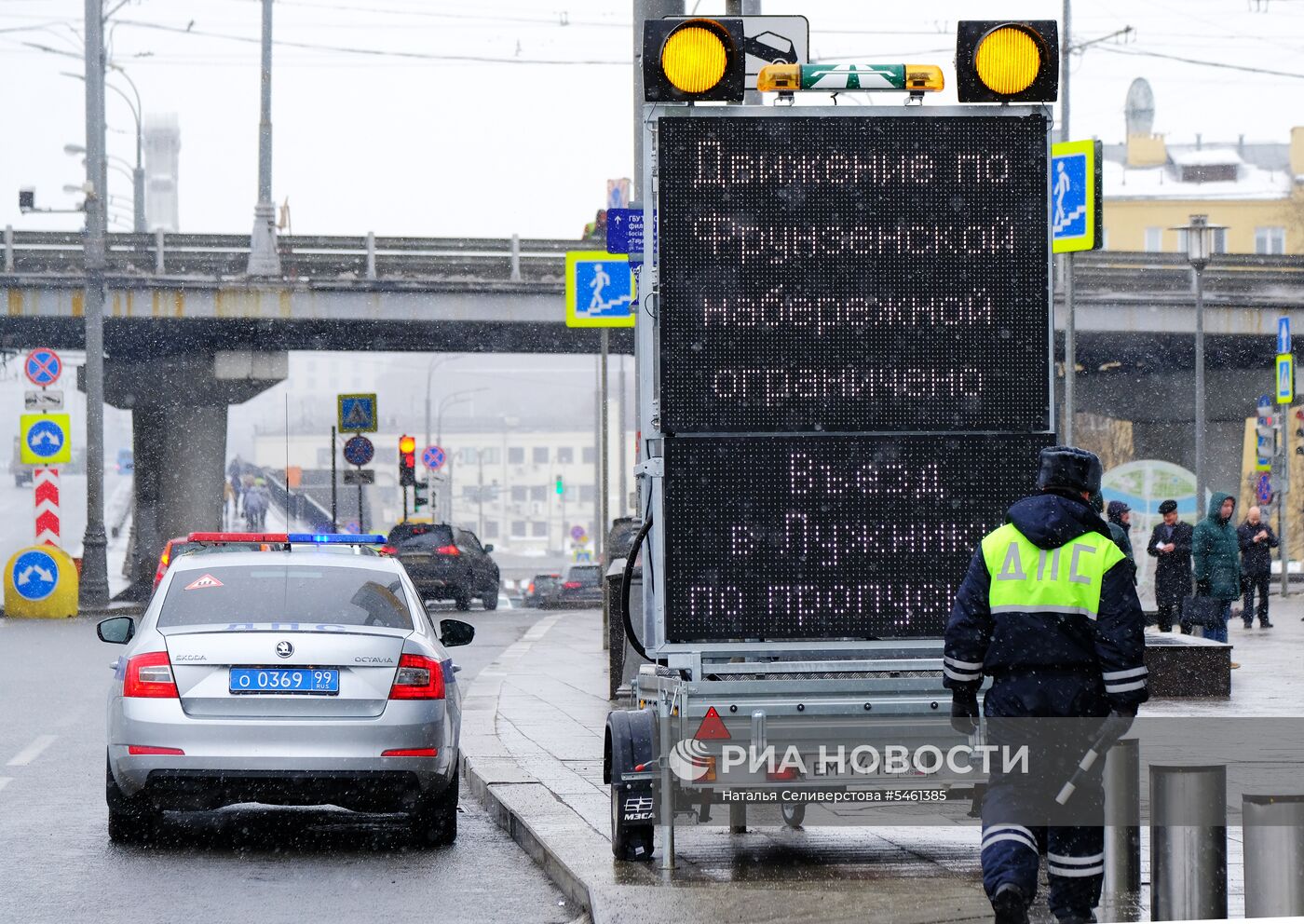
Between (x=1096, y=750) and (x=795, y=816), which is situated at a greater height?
(x=1096, y=750)

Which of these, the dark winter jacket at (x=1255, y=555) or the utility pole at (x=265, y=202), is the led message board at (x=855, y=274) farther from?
the utility pole at (x=265, y=202)

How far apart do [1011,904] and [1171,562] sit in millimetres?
16731

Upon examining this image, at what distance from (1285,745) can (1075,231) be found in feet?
16.1

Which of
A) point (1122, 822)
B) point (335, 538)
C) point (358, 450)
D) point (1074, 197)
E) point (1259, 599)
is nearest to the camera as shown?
point (1122, 822)

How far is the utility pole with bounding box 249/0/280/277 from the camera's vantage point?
135 ft

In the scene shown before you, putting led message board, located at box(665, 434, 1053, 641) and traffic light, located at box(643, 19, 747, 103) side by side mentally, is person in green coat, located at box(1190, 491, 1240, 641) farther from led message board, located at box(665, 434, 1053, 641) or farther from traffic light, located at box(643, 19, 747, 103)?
traffic light, located at box(643, 19, 747, 103)

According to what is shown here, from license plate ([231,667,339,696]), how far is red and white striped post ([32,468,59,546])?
73.1 ft

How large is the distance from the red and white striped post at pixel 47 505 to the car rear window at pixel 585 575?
2482 centimetres

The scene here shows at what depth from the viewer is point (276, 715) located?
9.11 m

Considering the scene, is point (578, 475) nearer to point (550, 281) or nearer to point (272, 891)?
point (550, 281)

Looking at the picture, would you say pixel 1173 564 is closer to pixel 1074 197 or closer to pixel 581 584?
pixel 1074 197

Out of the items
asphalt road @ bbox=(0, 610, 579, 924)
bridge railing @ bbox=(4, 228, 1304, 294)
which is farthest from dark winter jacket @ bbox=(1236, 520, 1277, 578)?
asphalt road @ bbox=(0, 610, 579, 924)

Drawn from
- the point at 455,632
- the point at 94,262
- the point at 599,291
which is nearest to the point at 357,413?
the point at 94,262

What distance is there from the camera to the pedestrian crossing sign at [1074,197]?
14586 mm
